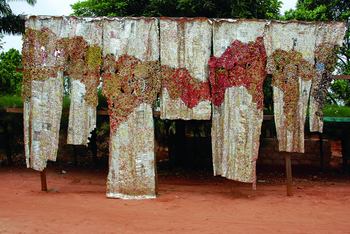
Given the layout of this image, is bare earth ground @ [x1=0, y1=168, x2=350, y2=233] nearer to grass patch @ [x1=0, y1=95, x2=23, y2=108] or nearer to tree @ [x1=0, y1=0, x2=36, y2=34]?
grass patch @ [x1=0, y1=95, x2=23, y2=108]

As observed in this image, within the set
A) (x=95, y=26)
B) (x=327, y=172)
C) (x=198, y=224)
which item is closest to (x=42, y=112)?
(x=95, y=26)

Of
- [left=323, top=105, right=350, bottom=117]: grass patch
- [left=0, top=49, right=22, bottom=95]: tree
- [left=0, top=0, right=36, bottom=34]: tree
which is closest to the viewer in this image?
[left=323, top=105, right=350, bottom=117]: grass patch

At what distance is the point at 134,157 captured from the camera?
8.02 metres

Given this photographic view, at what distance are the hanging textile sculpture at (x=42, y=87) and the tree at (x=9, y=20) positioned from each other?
3654 mm

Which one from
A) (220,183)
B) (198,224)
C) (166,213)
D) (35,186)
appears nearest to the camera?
(198,224)

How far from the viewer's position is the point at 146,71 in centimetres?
809

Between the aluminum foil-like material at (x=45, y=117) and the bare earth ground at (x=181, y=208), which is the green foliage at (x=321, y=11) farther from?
the aluminum foil-like material at (x=45, y=117)

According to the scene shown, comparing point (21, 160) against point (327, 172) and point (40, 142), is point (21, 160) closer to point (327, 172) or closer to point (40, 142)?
point (40, 142)

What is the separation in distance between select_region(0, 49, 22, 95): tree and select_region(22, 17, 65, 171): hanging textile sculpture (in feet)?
14.4

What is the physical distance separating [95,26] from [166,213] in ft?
11.7

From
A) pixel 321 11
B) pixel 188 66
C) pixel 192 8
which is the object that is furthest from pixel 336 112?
pixel 188 66

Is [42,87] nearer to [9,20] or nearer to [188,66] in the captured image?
[188,66]

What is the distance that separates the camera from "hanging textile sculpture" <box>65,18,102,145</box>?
321 inches

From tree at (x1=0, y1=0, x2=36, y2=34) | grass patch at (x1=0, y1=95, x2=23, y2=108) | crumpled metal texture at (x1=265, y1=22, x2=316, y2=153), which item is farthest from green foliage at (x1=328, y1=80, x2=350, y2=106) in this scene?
tree at (x1=0, y1=0, x2=36, y2=34)
